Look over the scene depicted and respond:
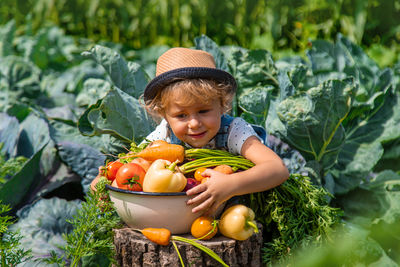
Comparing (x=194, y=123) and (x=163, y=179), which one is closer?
(x=163, y=179)

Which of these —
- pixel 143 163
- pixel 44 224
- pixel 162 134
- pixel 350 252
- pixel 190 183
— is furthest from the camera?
pixel 44 224

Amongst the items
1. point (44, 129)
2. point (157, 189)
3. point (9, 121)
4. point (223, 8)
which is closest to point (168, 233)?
point (157, 189)

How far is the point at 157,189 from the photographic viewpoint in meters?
1.58

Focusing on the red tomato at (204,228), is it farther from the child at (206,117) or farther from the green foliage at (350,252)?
the green foliage at (350,252)

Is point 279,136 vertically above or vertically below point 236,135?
below

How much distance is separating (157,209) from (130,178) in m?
0.16

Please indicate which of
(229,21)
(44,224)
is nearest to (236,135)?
(44,224)

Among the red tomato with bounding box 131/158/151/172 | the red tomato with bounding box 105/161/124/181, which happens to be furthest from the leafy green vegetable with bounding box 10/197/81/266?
the red tomato with bounding box 131/158/151/172

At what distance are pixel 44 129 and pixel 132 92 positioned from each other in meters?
0.68

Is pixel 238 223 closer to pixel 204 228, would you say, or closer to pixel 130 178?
pixel 204 228

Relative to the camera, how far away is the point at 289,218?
1794 millimetres

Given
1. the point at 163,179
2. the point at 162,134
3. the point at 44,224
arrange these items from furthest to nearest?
the point at 44,224
the point at 162,134
the point at 163,179

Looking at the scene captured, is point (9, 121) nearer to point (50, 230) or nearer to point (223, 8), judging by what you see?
point (50, 230)

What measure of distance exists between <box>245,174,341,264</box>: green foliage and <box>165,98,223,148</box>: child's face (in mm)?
332
